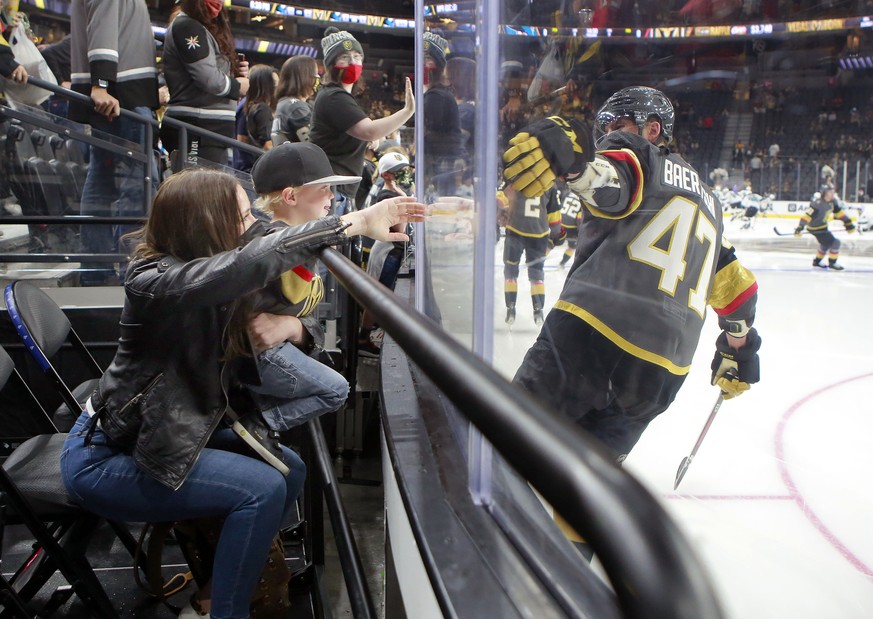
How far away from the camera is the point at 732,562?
32.5 inches

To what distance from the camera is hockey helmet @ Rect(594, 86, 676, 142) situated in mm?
777

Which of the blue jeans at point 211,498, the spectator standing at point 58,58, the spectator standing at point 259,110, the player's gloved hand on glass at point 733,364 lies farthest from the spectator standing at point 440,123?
the spectator standing at point 58,58

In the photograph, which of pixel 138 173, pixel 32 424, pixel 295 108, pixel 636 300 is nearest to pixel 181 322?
pixel 636 300

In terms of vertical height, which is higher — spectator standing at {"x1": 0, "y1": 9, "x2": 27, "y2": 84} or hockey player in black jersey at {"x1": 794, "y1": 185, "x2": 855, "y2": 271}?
spectator standing at {"x1": 0, "y1": 9, "x2": 27, "y2": 84}

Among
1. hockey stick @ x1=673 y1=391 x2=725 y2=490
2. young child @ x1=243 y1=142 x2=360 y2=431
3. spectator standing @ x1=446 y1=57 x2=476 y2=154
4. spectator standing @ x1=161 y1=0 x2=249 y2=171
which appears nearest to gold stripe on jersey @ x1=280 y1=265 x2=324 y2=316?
young child @ x1=243 y1=142 x2=360 y2=431

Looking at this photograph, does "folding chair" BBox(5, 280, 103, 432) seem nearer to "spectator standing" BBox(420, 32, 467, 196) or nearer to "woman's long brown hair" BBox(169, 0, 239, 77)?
"spectator standing" BBox(420, 32, 467, 196)

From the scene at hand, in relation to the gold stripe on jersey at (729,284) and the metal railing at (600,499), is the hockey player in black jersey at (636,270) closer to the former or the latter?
the gold stripe on jersey at (729,284)

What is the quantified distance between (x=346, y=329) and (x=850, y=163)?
1.82 metres

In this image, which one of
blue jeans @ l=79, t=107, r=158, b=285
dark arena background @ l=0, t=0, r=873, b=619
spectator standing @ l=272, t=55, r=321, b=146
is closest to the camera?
dark arena background @ l=0, t=0, r=873, b=619

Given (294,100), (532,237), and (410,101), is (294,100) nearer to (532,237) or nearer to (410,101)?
(410,101)

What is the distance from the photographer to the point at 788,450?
34.3 inches

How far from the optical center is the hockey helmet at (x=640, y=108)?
78 cm

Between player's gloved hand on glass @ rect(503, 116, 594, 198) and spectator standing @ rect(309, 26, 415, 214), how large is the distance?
133 centimetres

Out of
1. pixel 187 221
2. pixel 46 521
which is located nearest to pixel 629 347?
pixel 187 221
